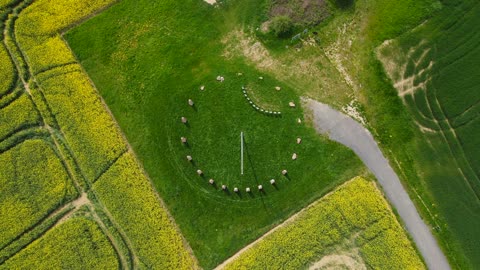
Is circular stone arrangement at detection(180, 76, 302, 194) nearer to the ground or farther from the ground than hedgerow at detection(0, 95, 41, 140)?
nearer to the ground

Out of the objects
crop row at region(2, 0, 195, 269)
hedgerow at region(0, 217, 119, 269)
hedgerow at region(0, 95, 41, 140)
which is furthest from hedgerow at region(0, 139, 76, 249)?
hedgerow at region(0, 217, 119, 269)

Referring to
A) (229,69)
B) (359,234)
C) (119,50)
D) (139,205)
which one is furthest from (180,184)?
(359,234)

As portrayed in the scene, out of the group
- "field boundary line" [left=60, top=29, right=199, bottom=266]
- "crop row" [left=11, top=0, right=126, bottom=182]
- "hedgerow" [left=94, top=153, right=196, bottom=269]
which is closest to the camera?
"hedgerow" [left=94, top=153, right=196, bottom=269]

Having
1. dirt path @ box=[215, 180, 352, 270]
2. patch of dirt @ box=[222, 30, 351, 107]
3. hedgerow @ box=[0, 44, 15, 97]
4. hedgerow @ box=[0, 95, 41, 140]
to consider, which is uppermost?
hedgerow @ box=[0, 44, 15, 97]

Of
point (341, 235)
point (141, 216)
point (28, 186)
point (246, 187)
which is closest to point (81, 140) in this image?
point (28, 186)

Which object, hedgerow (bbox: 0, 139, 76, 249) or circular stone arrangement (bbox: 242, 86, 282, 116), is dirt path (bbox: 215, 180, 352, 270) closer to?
circular stone arrangement (bbox: 242, 86, 282, 116)

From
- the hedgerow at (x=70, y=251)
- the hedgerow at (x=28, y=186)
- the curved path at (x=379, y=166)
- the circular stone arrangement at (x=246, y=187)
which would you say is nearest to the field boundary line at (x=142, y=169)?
the circular stone arrangement at (x=246, y=187)
